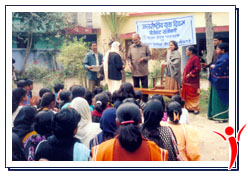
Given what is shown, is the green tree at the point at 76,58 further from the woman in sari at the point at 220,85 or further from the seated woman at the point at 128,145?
the seated woman at the point at 128,145

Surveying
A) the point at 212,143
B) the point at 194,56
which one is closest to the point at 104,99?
the point at 212,143

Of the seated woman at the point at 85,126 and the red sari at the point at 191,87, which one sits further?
the red sari at the point at 191,87

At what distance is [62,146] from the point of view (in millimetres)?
2643

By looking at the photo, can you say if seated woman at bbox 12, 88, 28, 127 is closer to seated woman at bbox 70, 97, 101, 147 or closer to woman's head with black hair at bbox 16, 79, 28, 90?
seated woman at bbox 70, 97, 101, 147

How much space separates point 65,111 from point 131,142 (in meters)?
0.75

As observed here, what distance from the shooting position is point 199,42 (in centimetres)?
1286

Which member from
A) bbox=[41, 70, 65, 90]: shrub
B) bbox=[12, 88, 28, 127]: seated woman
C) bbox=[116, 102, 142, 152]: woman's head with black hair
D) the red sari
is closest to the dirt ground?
the red sari

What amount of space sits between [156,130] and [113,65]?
413cm

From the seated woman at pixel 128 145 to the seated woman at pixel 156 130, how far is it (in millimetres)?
287

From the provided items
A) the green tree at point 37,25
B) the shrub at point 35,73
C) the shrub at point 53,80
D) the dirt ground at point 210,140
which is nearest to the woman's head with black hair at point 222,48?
the dirt ground at point 210,140

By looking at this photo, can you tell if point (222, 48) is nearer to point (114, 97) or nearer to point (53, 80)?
point (114, 97)

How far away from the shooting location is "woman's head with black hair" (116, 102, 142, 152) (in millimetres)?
2316

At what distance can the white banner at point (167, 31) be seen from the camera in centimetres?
659
